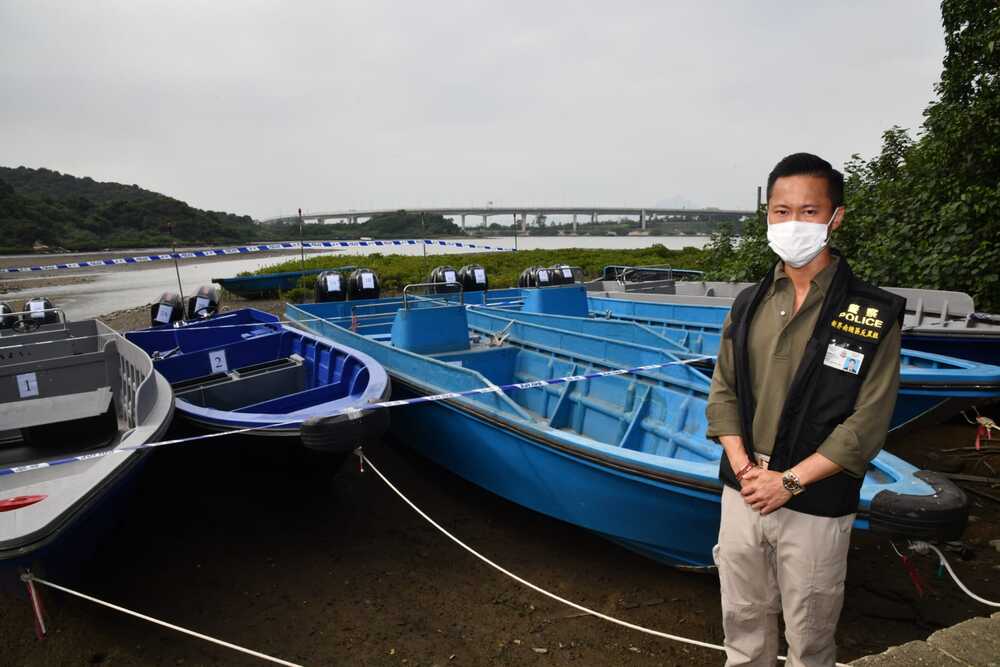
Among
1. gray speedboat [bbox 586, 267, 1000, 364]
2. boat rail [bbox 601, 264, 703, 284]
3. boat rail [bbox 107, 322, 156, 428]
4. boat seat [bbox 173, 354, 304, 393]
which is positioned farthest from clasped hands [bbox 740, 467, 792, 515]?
boat rail [bbox 601, 264, 703, 284]

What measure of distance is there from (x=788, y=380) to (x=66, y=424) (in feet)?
18.1

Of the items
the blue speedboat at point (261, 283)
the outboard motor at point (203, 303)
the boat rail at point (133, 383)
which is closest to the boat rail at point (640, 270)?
the outboard motor at point (203, 303)

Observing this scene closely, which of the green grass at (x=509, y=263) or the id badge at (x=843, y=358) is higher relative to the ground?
the id badge at (x=843, y=358)

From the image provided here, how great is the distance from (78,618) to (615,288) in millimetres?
10447

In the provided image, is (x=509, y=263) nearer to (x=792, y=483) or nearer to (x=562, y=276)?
(x=562, y=276)

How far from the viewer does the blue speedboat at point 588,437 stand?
317cm

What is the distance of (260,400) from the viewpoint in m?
6.06

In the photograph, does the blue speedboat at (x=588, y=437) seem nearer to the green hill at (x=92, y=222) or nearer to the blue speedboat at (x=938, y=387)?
the blue speedboat at (x=938, y=387)

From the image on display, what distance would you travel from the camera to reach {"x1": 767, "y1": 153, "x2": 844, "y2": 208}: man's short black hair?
1.88 meters

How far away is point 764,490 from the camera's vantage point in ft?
6.02

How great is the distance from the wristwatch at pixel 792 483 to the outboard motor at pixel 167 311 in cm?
1012

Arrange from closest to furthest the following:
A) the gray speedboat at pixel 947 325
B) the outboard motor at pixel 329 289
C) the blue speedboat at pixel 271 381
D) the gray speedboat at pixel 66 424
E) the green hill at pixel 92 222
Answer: the gray speedboat at pixel 66 424, the blue speedboat at pixel 271 381, the gray speedboat at pixel 947 325, the outboard motor at pixel 329 289, the green hill at pixel 92 222

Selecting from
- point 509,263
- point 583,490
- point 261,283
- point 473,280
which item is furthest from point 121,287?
point 583,490

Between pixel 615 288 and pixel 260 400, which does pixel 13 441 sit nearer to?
pixel 260 400
